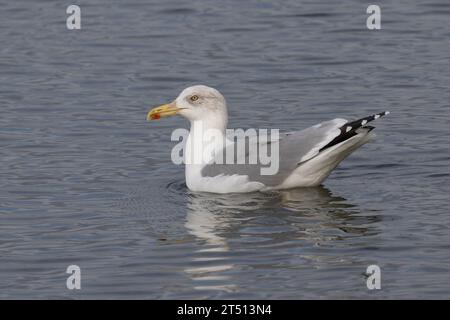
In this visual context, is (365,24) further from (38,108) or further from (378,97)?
(38,108)

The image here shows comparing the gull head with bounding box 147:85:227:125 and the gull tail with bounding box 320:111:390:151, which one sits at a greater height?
the gull head with bounding box 147:85:227:125

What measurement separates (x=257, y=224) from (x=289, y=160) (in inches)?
53.2

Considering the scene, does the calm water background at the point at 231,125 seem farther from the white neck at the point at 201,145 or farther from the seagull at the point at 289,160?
the white neck at the point at 201,145

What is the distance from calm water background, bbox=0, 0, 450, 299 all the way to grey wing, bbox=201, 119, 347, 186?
244mm

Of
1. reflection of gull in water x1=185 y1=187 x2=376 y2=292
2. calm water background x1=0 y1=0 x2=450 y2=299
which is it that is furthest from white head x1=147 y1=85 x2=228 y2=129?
reflection of gull in water x1=185 y1=187 x2=376 y2=292

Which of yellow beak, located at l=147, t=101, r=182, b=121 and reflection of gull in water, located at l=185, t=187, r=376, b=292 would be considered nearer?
reflection of gull in water, located at l=185, t=187, r=376, b=292

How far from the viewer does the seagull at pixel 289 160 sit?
44.5ft

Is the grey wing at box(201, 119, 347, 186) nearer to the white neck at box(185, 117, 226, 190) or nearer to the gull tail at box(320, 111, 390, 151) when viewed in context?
the gull tail at box(320, 111, 390, 151)

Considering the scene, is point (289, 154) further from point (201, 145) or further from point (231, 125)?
point (231, 125)

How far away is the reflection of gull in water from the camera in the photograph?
11391 millimetres

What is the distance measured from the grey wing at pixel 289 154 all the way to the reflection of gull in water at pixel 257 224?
0.20m

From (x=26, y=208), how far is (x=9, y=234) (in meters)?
0.98

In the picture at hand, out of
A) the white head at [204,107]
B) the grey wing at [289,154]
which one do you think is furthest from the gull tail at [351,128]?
the white head at [204,107]

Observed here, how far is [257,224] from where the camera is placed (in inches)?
497
